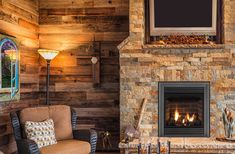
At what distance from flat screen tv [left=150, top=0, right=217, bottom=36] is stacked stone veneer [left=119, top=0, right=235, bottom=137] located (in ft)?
0.71

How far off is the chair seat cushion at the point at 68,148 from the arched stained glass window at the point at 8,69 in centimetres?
104

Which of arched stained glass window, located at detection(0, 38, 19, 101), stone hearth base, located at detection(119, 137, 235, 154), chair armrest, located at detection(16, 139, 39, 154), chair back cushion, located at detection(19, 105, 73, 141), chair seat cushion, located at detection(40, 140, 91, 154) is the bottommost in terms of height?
stone hearth base, located at detection(119, 137, 235, 154)

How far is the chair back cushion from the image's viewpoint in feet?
16.0

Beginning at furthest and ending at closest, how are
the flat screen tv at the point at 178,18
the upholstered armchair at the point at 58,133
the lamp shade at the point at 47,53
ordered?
1. the lamp shade at the point at 47,53
2. the flat screen tv at the point at 178,18
3. the upholstered armchair at the point at 58,133

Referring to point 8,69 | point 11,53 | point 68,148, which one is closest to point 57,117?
point 68,148

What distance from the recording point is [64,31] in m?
6.42

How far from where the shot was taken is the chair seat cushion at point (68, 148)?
14.4 feet

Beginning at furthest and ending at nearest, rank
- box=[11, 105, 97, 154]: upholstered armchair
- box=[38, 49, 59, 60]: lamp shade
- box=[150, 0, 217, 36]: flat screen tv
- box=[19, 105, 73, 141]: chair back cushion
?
box=[38, 49, 59, 60]: lamp shade < box=[150, 0, 217, 36]: flat screen tv < box=[19, 105, 73, 141]: chair back cushion < box=[11, 105, 97, 154]: upholstered armchair

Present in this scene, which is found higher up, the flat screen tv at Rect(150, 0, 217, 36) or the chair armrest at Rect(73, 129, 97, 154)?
the flat screen tv at Rect(150, 0, 217, 36)

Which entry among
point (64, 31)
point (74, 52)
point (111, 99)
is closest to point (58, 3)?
point (64, 31)

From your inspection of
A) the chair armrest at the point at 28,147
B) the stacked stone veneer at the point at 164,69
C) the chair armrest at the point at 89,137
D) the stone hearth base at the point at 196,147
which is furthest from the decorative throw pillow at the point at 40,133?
the stacked stone veneer at the point at 164,69

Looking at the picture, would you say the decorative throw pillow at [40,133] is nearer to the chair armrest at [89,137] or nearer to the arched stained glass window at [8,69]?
the chair armrest at [89,137]

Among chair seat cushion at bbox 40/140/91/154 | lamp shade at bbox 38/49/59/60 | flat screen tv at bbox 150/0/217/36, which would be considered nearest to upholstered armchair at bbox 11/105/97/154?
chair seat cushion at bbox 40/140/91/154

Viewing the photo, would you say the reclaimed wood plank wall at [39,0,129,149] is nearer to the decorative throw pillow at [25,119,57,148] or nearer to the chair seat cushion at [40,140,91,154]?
the chair seat cushion at [40,140,91,154]
